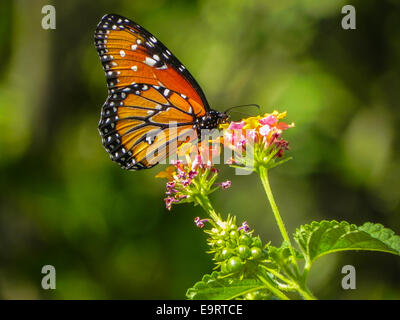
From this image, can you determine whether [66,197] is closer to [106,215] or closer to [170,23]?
[106,215]

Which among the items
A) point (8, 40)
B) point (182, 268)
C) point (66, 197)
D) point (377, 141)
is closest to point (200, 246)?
point (182, 268)

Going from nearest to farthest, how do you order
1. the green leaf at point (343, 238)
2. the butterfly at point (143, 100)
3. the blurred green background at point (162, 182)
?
the green leaf at point (343, 238) < the butterfly at point (143, 100) < the blurred green background at point (162, 182)

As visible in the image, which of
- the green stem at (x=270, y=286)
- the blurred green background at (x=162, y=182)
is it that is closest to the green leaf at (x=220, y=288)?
the green stem at (x=270, y=286)

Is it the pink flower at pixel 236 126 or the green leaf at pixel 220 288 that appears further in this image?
A: the pink flower at pixel 236 126

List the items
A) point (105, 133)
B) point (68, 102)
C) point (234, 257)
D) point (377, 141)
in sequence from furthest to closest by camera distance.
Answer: point (68, 102), point (377, 141), point (105, 133), point (234, 257)

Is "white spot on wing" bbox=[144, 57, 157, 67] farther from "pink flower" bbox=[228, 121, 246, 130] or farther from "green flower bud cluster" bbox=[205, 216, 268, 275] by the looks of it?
"green flower bud cluster" bbox=[205, 216, 268, 275]

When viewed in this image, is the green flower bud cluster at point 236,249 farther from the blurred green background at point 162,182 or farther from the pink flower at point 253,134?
the blurred green background at point 162,182

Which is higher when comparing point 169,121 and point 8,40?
point 8,40
